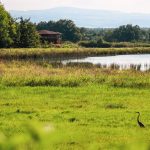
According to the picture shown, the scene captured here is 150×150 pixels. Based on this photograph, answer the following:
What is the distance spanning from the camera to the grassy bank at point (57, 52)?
184ft

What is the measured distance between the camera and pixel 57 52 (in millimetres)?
63688

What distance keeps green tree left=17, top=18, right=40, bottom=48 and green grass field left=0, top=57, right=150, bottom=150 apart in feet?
142

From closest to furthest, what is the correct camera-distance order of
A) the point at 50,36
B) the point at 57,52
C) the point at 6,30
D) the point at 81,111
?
the point at 81,111 → the point at 6,30 → the point at 57,52 → the point at 50,36

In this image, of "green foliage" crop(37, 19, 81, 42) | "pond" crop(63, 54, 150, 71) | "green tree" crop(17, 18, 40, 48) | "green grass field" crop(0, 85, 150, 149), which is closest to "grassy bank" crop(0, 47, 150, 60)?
"pond" crop(63, 54, 150, 71)

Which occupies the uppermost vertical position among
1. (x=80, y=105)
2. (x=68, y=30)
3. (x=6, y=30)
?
(x=6, y=30)

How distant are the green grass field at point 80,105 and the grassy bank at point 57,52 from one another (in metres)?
31.9

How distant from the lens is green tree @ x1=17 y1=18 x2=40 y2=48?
66.7 meters

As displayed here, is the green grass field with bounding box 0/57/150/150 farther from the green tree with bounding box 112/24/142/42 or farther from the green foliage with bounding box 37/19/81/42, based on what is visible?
the green tree with bounding box 112/24/142/42

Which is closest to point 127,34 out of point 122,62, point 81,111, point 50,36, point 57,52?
point 50,36

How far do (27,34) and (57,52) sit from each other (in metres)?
5.96

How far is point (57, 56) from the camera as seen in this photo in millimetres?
62719

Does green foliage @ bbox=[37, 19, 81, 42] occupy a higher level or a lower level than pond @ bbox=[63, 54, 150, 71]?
higher

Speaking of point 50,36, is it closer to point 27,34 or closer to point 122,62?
point 27,34

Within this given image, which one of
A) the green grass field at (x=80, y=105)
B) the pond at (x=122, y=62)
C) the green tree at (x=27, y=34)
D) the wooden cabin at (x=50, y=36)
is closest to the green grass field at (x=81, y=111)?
the green grass field at (x=80, y=105)
